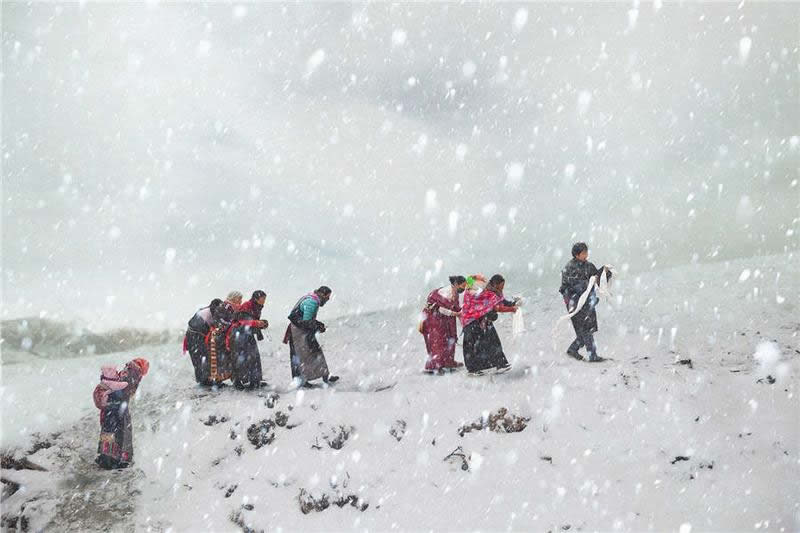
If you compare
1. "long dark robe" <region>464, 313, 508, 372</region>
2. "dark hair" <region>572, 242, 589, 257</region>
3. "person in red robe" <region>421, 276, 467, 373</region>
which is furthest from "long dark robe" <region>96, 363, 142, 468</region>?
"dark hair" <region>572, 242, 589, 257</region>

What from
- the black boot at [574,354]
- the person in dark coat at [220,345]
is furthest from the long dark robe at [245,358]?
the black boot at [574,354]

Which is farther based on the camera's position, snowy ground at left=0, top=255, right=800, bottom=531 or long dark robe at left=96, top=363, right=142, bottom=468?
long dark robe at left=96, top=363, right=142, bottom=468

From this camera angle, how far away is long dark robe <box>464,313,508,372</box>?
25.6 feet

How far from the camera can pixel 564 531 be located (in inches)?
209

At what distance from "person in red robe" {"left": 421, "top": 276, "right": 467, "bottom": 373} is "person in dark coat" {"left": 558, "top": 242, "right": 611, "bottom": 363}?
170 cm

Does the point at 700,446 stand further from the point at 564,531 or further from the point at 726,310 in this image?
the point at 726,310

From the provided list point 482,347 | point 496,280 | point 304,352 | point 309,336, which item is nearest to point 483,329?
point 482,347

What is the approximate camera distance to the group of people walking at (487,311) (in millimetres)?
7840

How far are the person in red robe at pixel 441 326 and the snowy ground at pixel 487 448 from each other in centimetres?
44

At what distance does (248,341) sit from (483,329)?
4.10 metres

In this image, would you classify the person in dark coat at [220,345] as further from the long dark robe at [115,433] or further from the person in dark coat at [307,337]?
the long dark robe at [115,433]

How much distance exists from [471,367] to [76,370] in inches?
384

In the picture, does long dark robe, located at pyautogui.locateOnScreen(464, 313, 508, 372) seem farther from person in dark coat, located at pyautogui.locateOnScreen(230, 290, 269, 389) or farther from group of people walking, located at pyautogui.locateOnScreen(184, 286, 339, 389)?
person in dark coat, located at pyautogui.locateOnScreen(230, 290, 269, 389)

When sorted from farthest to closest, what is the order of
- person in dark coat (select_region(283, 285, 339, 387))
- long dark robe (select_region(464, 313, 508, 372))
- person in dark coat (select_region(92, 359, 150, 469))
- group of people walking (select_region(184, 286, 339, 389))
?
group of people walking (select_region(184, 286, 339, 389)) < person in dark coat (select_region(283, 285, 339, 387)) < long dark robe (select_region(464, 313, 508, 372)) < person in dark coat (select_region(92, 359, 150, 469))
